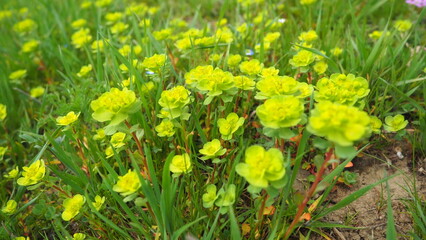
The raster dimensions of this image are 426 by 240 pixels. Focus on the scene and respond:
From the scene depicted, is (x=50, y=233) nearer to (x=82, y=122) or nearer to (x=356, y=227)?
(x=82, y=122)

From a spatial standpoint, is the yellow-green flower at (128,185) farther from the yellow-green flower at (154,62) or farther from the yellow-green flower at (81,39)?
the yellow-green flower at (81,39)

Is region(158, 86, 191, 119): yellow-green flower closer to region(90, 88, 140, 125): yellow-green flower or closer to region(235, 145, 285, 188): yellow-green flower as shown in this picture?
region(90, 88, 140, 125): yellow-green flower

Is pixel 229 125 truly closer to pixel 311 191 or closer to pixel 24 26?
pixel 311 191

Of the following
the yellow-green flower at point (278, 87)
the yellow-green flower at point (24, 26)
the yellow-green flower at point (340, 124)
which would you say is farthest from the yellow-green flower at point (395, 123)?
the yellow-green flower at point (24, 26)

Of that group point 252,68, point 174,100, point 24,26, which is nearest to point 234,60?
point 252,68

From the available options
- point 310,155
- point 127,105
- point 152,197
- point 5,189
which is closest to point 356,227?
point 310,155

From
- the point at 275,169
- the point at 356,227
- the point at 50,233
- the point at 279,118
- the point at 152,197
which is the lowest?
the point at 50,233
